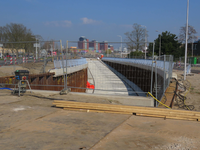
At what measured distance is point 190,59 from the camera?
4675cm

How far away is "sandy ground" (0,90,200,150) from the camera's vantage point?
4.10 meters

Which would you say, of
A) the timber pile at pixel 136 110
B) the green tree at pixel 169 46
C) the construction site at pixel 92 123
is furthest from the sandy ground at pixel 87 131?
the green tree at pixel 169 46

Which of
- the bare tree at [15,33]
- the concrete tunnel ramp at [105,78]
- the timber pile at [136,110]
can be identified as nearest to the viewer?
the timber pile at [136,110]

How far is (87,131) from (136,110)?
220 centimetres

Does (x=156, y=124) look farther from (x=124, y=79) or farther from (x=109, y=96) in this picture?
(x=124, y=79)

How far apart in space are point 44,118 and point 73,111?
3.82 ft

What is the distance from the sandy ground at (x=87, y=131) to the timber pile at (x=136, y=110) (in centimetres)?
22

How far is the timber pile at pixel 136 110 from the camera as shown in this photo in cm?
607

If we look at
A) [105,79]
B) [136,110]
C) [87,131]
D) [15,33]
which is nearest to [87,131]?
[87,131]

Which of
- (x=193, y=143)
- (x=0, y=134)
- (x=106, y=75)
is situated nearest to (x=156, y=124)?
(x=193, y=143)

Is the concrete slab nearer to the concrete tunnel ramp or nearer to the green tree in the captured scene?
the concrete tunnel ramp

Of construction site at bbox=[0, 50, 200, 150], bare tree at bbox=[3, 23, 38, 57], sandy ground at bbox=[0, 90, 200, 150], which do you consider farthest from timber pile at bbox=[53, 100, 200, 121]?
bare tree at bbox=[3, 23, 38, 57]

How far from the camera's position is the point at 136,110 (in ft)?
21.5

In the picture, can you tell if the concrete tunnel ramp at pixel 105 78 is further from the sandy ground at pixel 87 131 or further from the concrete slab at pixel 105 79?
the sandy ground at pixel 87 131
